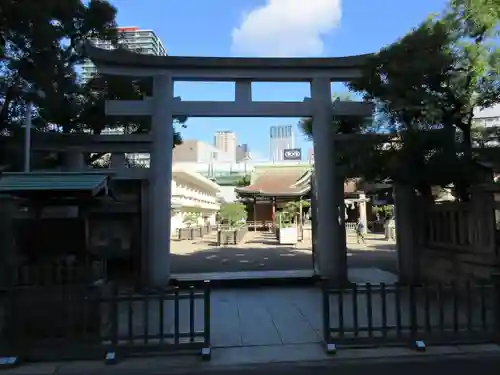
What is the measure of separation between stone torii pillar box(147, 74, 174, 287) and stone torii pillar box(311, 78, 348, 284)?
3523 mm

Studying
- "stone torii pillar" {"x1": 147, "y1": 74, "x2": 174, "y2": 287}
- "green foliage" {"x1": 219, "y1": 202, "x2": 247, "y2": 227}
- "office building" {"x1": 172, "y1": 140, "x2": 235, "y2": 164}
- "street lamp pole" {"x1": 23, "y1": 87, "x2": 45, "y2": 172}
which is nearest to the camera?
"street lamp pole" {"x1": 23, "y1": 87, "x2": 45, "y2": 172}

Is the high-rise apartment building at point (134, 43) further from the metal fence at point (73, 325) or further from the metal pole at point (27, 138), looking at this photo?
the metal fence at point (73, 325)

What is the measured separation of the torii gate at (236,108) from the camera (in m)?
10.6

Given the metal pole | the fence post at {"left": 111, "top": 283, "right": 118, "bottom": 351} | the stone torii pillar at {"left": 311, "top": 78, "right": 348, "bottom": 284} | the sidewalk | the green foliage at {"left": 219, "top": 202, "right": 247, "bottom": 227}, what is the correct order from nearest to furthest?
1. the sidewalk
2. the fence post at {"left": 111, "top": 283, "right": 118, "bottom": 351}
3. the metal pole
4. the stone torii pillar at {"left": 311, "top": 78, "right": 348, "bottom": 284}
5. the green foliage at {"left": 219, "top": 202, "right": 247, "bottom": 227}

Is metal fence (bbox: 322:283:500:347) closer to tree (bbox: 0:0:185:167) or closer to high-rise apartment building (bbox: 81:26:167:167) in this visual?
tree (bbox: 0:0:185:167)

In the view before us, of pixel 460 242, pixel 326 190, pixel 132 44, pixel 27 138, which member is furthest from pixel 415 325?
pixel 132 44

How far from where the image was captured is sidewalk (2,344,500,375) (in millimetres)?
5352

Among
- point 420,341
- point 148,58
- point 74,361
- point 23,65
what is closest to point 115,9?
point 148,58

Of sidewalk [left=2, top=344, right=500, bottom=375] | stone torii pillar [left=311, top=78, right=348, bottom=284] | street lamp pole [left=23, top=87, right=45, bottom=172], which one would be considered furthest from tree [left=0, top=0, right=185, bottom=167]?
sidewalk [left=2, top=344, right=500, bottom=375]

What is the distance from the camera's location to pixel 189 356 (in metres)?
5.82

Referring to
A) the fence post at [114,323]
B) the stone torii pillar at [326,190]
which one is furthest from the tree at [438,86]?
the fence post at [114,323]

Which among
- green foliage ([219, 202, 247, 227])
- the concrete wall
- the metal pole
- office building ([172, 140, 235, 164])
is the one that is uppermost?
office building ([172, 140, 235, 164])

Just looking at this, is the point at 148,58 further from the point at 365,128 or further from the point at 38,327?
the point at 38,327

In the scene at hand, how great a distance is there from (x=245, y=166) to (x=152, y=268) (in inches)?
2367
